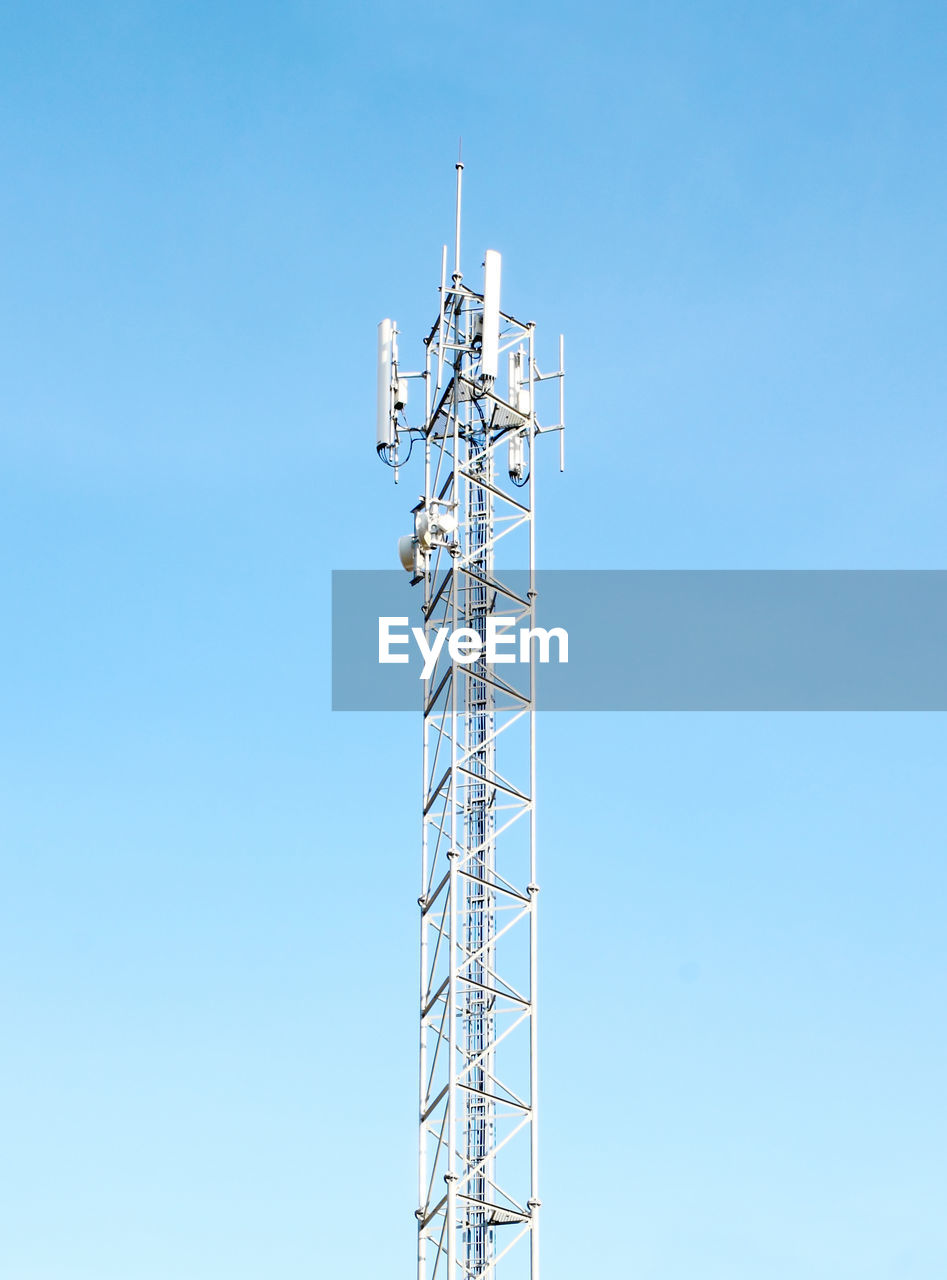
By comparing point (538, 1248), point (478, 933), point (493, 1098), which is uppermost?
point (478, 933)

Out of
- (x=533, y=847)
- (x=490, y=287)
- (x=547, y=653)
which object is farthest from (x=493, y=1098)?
(x=490, y=287)

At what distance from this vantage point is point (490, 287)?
59.3 metres

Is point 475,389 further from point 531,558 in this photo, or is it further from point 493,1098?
point 493,1098

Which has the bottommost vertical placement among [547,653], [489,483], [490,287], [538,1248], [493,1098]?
[538,1248]

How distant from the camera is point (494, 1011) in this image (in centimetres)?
5466

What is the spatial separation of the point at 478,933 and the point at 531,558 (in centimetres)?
1008

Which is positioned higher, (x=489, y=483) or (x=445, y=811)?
(x=489, y=483)

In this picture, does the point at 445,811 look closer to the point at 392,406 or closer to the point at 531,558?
the point at 531,558

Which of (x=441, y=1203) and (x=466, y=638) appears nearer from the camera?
(x=441, y=1203)

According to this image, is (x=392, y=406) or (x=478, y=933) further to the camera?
(x=392, y=406)

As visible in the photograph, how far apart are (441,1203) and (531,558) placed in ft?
54.8

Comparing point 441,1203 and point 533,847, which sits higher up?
point 533,847

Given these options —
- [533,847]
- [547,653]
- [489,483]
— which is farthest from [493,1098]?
[489,483]

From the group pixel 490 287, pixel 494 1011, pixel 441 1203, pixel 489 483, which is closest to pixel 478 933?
pixel 494 1011
